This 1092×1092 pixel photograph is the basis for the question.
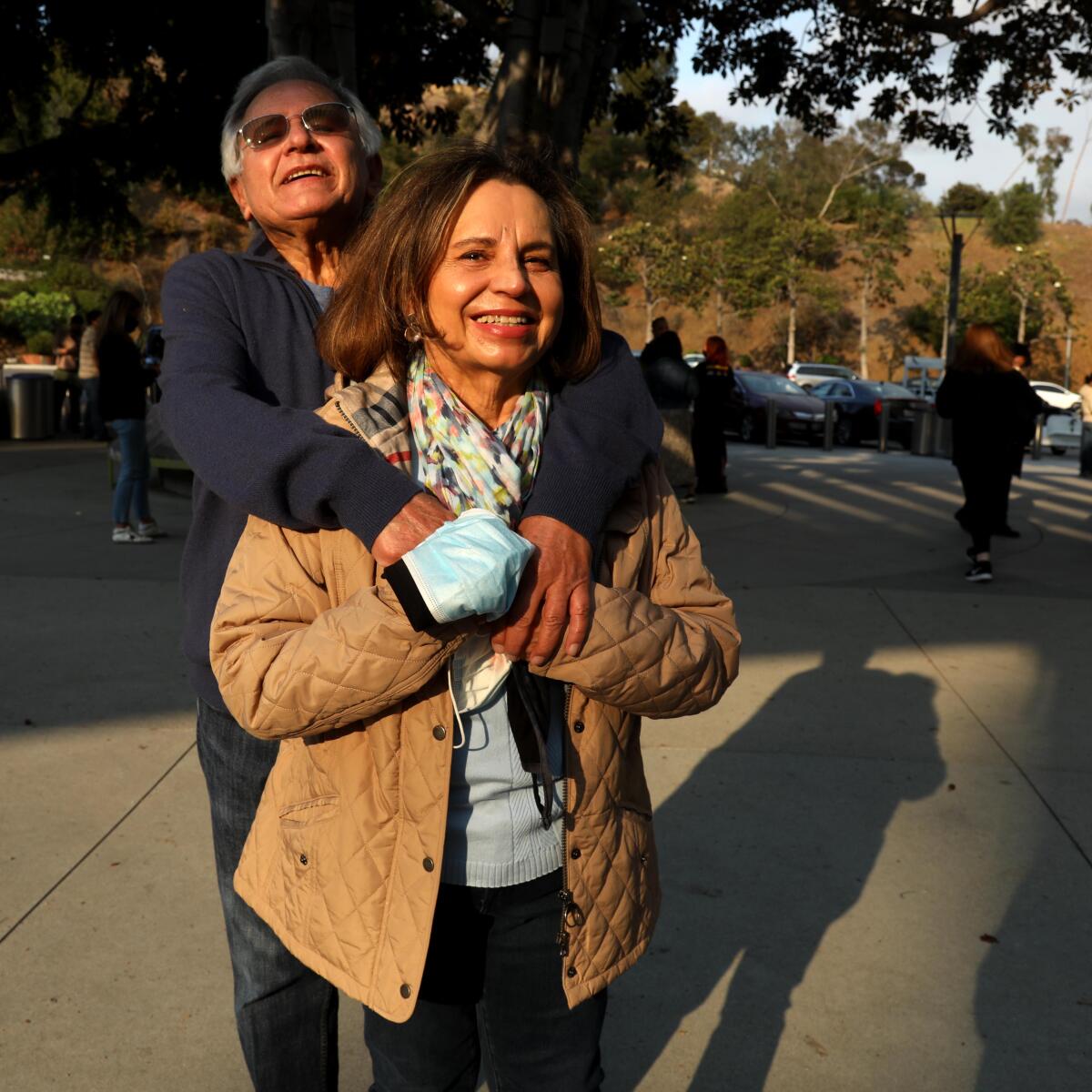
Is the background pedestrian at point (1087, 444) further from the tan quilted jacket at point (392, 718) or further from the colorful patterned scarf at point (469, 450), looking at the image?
the colorful patterned scarf at point (469, 450)

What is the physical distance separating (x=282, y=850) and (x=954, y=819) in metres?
2.97

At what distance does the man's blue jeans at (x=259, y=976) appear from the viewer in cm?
215

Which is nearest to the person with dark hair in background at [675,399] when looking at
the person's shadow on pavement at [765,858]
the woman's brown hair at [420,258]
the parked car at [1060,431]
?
the person's shadow on pavement at [765,858]

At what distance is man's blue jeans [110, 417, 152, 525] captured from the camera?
29.5 feet

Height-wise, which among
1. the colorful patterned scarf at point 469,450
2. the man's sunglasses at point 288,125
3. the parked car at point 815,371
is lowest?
the parked car at point 815,371

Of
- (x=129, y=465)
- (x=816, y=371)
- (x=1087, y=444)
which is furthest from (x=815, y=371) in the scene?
(x=129, y=465)

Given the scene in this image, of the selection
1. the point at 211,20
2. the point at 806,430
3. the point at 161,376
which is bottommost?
the point at 806,430

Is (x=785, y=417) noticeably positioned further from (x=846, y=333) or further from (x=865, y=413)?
(x=846, y=333)

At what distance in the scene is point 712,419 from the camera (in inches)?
508

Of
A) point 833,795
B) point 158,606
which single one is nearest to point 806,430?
point 158,606

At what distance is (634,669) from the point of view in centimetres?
173

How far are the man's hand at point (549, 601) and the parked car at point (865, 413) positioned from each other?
2448 cm

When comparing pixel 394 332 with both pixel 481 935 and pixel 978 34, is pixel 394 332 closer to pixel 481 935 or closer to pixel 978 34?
pixel 481 935

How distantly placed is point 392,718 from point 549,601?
12.8 inches
